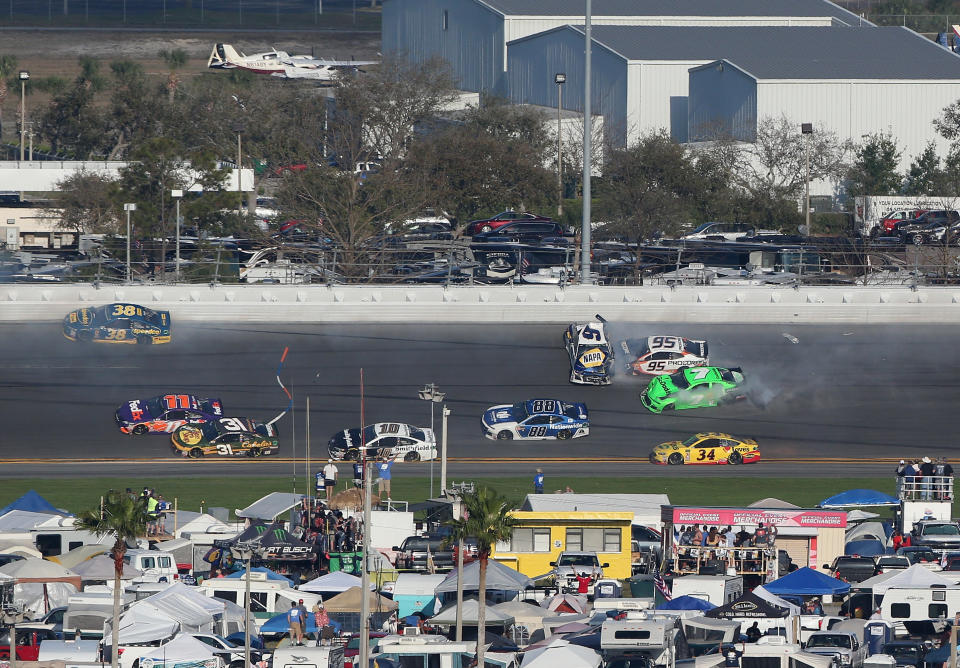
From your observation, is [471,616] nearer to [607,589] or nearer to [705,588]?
[607,589]

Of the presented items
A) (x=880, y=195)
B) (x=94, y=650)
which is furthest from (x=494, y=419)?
(x=880, y=195)

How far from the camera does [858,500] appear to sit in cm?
3738

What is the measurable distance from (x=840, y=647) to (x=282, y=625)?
9.23m

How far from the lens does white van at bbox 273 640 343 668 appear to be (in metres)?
23.9

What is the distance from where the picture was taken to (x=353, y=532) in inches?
1346

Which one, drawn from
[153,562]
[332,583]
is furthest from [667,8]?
[332,583]

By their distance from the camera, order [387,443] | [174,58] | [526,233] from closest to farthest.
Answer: [387,443]
[526,233]
[174,58]

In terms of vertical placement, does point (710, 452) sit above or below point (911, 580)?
below

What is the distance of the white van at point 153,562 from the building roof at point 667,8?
7619cm

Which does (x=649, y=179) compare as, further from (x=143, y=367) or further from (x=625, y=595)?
(x=625, y=595)

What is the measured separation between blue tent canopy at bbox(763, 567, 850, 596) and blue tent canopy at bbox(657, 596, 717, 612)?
181 cm

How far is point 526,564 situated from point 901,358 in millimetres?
24166

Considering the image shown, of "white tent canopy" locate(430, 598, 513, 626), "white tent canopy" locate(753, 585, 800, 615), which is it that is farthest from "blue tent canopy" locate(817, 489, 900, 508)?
"white tent canopy" locate(430, 598, 513, 626)

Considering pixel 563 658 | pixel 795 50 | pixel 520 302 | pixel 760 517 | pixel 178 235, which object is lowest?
pixel 563 658
